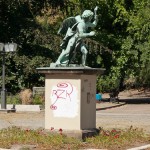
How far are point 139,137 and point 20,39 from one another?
780 inches

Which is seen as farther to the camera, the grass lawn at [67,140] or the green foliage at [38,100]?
the green foliage at [38,100]

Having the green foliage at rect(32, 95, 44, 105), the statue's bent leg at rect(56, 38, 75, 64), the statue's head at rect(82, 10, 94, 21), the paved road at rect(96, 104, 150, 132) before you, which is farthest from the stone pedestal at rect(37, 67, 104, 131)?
the green foliage at rect(32, 95, 44, 105)

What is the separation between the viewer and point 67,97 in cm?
1317

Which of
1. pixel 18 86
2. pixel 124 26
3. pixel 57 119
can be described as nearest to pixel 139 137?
pixel 57 119

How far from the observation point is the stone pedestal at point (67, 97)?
13.1 m

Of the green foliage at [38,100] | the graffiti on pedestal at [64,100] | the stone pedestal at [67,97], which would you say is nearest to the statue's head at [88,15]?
the stone pedestal at [67,97]

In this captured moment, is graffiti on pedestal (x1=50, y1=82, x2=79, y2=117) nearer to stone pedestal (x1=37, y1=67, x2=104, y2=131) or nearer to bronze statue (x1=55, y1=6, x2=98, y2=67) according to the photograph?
stone pedestal (x1=37, y1=67, x2=104, y2=131)

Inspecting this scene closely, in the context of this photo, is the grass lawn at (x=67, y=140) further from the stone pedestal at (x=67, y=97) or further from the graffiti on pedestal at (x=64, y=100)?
the graffiti on pedestal at (x=64, y=100)

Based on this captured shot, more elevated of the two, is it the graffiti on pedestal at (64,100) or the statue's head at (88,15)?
the statue's head at (88,15)

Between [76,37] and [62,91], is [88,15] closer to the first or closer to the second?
[76,37]

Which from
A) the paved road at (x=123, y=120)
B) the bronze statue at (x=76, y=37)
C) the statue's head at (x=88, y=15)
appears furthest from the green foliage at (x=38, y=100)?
the statue's head at (x=88, y=15)

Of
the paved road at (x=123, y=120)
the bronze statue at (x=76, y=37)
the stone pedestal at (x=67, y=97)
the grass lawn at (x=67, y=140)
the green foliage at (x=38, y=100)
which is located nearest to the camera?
the grass lawn at (x=67, y=140)

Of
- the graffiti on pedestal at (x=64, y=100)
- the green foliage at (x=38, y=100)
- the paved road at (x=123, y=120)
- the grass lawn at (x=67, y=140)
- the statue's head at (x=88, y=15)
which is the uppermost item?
the statue's head at (x=88, y=15)

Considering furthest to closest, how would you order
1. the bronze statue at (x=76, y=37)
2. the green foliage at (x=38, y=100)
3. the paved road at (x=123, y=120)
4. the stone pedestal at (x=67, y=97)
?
the green foliage at (x=38, y=100)
the paved road at (x=123, y=120)
the bronze statue at (x=76, y=37)
the stone pedestal at (x=67, y=97)
